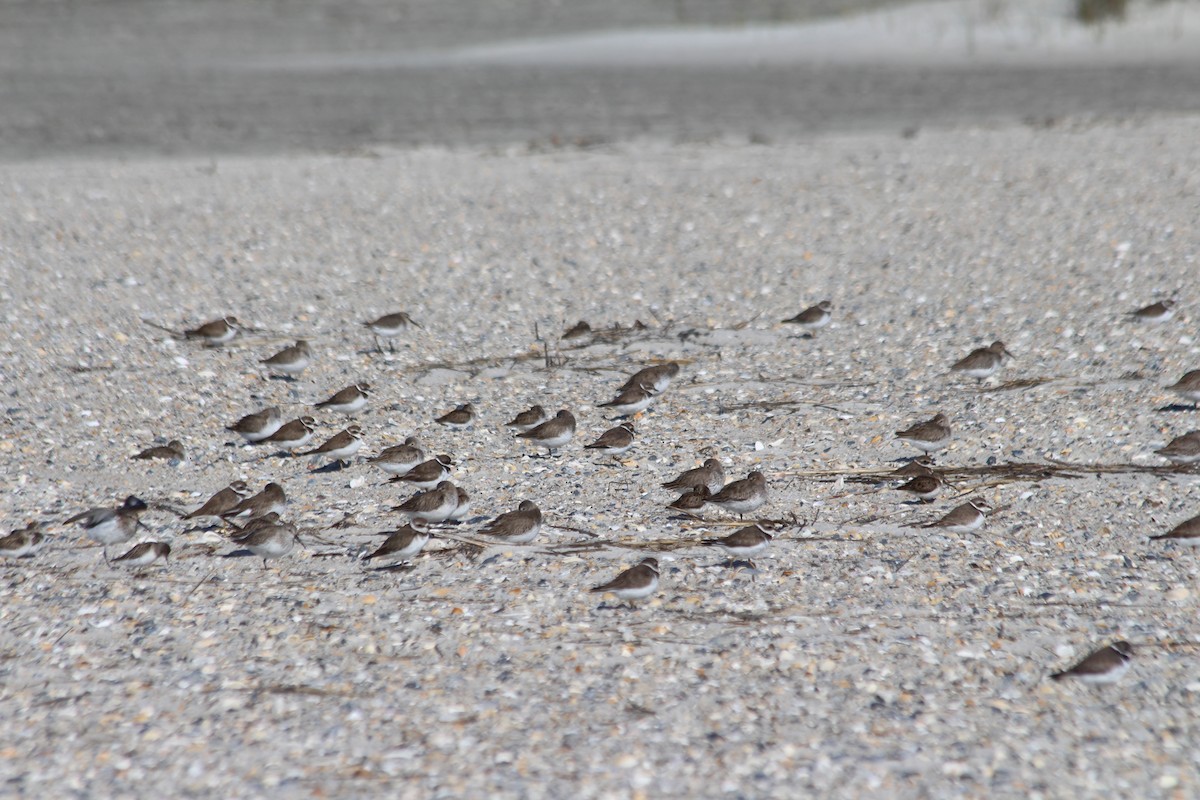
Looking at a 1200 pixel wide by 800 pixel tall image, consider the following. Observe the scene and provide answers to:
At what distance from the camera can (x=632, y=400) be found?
420 inches

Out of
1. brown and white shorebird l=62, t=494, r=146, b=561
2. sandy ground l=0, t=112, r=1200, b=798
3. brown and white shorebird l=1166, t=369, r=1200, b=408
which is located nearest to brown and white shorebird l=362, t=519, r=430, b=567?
sandy ground l=0, t=112, r=1200, b=798

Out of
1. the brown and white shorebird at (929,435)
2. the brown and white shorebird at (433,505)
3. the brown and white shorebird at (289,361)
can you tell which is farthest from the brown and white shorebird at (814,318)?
the brown and white shorebird at (433,505)

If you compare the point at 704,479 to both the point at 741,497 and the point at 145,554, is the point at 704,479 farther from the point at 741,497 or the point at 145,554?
the point at 145,554

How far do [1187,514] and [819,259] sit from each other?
7012mm

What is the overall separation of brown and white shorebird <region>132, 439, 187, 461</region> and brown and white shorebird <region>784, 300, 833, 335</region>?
19.8 feet

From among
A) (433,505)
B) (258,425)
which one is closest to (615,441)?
(433,505)

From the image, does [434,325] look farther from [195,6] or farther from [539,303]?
[195,6]

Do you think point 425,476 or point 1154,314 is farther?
point 1154,314

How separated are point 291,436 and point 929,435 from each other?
5.03m

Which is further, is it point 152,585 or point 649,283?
point 649,283

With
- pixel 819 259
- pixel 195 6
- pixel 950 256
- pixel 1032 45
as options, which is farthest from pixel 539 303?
pixel 195 6

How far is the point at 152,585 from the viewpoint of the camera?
7.70 metres

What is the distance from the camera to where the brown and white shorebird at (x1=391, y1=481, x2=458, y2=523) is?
8.32 meters

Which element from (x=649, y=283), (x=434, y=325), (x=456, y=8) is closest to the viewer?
(x=434, y=325)
